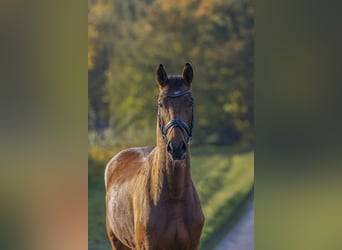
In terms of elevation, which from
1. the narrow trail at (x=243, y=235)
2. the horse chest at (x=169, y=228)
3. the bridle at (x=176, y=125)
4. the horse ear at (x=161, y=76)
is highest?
the horse ear at (x=161, y=76)

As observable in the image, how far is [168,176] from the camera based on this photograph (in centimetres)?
325

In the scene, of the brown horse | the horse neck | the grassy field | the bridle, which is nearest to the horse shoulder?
the grassy field

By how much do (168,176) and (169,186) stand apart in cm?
6

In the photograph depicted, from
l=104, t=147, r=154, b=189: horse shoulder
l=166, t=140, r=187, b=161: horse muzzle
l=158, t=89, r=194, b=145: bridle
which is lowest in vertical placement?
l=104, t=147, r=154, b=189: horse shoulder

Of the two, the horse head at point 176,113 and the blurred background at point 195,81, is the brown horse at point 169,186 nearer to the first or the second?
the horse head at point 176,113

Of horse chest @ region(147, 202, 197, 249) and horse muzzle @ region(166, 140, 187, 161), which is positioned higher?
horse muzzle @ region(166, 140, 187, 161)

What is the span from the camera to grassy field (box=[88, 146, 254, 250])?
158 inches

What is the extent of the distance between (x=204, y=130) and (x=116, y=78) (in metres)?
0.75

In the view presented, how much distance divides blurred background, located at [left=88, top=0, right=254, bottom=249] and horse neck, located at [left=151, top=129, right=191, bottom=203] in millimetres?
756

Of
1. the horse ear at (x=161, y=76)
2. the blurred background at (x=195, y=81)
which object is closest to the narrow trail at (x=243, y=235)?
the blurred background at (x=195, y=81)

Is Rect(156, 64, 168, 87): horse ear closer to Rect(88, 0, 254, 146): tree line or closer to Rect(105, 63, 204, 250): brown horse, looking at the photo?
Rect(105, 63, 204, 250): brown horse

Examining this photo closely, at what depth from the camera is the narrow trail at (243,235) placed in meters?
4.04

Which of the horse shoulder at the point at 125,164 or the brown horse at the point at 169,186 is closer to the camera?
the brown horse at the point at 169,186
